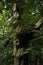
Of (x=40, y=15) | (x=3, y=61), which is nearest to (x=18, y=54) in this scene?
(x=40, y=15)

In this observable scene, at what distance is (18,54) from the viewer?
8172 millimetres

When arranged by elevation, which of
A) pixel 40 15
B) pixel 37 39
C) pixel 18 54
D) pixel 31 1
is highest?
pixel 31 1

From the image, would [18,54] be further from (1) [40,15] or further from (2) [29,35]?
(1) [40,15]

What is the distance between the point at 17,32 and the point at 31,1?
53.3 inches

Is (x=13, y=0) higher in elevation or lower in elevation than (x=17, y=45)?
higher

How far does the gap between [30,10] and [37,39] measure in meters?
1.34

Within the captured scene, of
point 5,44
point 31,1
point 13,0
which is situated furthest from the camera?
point 5,44

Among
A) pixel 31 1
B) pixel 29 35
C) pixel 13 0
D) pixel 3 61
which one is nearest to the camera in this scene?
pixel 13 0

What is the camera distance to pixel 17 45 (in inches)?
331

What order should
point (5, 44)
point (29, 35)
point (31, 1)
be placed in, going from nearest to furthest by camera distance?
point (31, 1) < point (29, 35) < point (5, 44)

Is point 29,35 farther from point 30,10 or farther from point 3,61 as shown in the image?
point 3,61

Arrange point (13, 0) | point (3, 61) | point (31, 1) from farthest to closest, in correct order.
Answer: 1. point (3, 61)
2. point (31, 1)
3. point (13, 0)

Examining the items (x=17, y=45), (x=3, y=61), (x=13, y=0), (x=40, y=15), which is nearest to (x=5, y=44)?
(x=17, y=45)

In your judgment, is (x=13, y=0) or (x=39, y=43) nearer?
(x=13, y=0)
